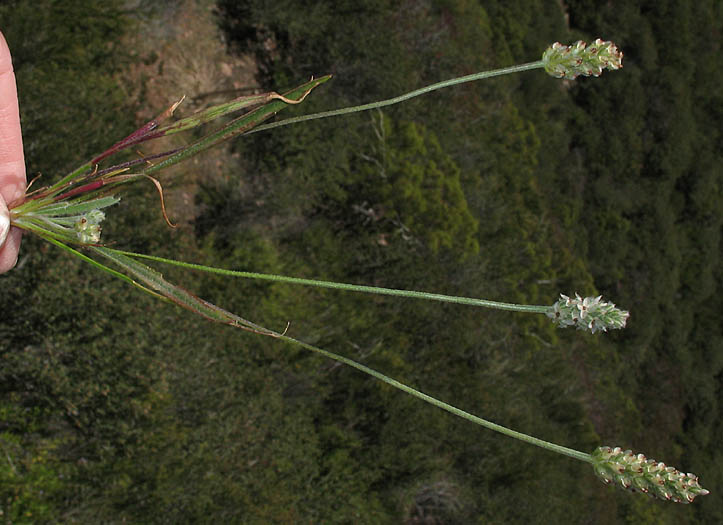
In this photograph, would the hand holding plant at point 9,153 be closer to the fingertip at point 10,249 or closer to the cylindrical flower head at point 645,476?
the fingertip at point 10,249

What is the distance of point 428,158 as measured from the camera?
288 inches

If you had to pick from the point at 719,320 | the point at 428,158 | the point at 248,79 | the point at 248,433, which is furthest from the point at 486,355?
the point at 719,320

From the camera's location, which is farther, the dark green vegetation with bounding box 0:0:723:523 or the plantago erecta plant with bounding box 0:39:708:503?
the dark green vegetation with bounding box 0:0:723:523

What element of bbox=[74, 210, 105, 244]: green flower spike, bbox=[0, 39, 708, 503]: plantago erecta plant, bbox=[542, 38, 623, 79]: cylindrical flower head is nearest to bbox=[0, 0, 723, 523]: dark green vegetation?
bbox=[0, 39, 708, 503]: plantago erecta plant

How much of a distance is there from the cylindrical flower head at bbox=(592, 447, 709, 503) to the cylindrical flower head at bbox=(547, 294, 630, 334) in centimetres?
30

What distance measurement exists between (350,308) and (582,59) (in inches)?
209

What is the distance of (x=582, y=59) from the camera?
1.54 meters

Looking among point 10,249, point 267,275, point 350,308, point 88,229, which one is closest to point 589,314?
point 267,275

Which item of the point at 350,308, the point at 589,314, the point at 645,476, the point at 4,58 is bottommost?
the point at 350,308

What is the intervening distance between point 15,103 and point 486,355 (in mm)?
6563

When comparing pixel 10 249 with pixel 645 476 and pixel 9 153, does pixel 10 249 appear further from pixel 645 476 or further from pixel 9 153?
pixel 645 476

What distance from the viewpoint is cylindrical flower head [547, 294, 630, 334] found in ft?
4.35

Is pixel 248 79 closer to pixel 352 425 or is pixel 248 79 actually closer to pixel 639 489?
pixel 352 425

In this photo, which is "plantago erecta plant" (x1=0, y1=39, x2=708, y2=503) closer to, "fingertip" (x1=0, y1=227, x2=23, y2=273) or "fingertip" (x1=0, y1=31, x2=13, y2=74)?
"fingertip" (x1=0, y1=227, x2=23, y2=273)
